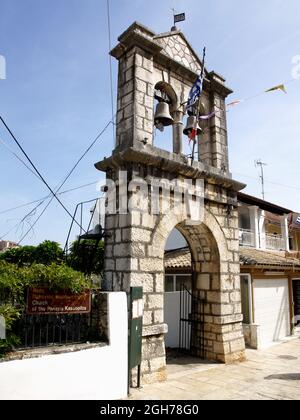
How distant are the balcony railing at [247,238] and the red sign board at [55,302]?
1210 cm

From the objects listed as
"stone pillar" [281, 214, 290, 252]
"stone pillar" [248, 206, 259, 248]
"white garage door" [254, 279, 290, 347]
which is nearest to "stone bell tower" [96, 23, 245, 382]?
"white garage door" [254, 279, 290, 347]

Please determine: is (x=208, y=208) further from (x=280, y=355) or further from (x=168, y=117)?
(x=280, y=355)

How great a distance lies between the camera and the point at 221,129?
8.56m

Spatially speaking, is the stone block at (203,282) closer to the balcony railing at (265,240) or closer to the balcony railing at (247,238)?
Answer: the balcony railing at (265,240)

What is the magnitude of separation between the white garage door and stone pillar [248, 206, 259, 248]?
332cm

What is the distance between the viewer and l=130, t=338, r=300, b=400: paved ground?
5328mm

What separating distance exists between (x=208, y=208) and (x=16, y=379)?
5.01 m

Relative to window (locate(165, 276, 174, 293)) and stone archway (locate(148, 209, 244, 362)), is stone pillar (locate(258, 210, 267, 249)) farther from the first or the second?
stone archway (locate(148, 209, 244, 362))

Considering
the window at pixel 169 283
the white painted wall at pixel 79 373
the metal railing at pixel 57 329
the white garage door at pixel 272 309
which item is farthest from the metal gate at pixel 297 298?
the metal railing at pixel 57 329

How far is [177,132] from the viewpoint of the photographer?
24.9 feet

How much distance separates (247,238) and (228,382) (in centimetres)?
1092

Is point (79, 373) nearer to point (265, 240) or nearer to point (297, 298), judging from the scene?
point (297, 298)

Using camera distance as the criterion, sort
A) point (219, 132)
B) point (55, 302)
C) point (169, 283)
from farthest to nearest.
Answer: point (169, 283) < point (219, 132) < point (55, 302)

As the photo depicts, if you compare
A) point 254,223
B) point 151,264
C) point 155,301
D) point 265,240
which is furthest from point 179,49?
point 265,240
